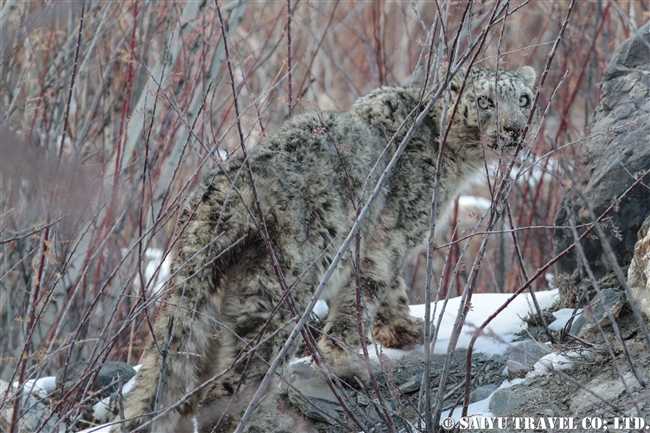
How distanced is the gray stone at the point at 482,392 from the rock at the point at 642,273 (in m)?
0.76

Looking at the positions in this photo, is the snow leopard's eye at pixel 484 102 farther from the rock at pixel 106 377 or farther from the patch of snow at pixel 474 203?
the patch of snow at pixel 474 203

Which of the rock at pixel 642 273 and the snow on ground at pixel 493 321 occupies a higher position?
the rock at pixel 642 273

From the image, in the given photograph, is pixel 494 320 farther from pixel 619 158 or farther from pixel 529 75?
pixel 529 75

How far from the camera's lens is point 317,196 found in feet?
11.6

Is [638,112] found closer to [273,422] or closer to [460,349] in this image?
[460,349]

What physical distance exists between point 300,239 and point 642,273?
156 centimetres

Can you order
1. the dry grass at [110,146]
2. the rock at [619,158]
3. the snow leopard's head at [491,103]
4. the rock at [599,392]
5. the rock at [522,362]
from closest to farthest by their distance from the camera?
the rock at [599,392] → the dry grass at [110,146] → the rock at [522,362] → the rock at [619,158] → the snow leopard's head at [491,103]

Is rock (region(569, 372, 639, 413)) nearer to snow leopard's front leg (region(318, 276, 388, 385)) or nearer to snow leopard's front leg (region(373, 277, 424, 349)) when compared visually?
snow leopard's front leg (region(318, 276, 388, 385))

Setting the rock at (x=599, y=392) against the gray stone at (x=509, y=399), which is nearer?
the rock at (x=599, y=392)

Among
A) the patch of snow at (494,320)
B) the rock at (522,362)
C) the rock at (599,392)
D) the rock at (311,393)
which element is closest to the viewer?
the rock at (599,392)

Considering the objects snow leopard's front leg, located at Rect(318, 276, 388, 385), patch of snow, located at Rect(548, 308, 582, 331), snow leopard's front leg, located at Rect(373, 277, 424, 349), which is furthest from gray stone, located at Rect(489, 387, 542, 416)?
snow leopard's front leg, located at Rect(373, 277, 424, 349)

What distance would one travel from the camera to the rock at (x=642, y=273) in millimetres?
3157

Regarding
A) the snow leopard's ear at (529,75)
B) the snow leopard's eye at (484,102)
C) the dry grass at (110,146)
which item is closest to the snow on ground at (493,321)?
the dry grass at (110,146)

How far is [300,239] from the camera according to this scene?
338 centimetres
